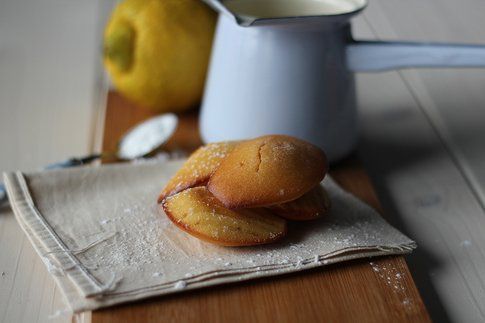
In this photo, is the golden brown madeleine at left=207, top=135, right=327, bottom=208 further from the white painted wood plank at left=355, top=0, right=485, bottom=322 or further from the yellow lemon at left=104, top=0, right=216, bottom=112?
the yellow lemon at left=104, top=0, right=216, bottom=112

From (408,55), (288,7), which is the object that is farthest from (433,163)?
(288,7)

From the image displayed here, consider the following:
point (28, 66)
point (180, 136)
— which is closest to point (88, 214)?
point (180, 136)


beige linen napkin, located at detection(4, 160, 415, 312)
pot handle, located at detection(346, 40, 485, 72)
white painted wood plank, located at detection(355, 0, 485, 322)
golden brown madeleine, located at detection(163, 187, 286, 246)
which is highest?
pot handle, located at detection(346, 40, 485, 72)

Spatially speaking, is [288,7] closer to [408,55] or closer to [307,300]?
[408,55]

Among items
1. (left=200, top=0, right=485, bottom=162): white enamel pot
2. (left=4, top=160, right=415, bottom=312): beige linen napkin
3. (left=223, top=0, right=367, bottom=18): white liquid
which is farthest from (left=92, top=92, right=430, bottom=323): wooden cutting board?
(left=223, top=0, right=367, bottom=18): white liquid

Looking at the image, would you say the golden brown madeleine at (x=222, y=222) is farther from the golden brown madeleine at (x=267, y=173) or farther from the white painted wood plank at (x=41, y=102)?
the white painted wood plank at (x=41, y=102)
